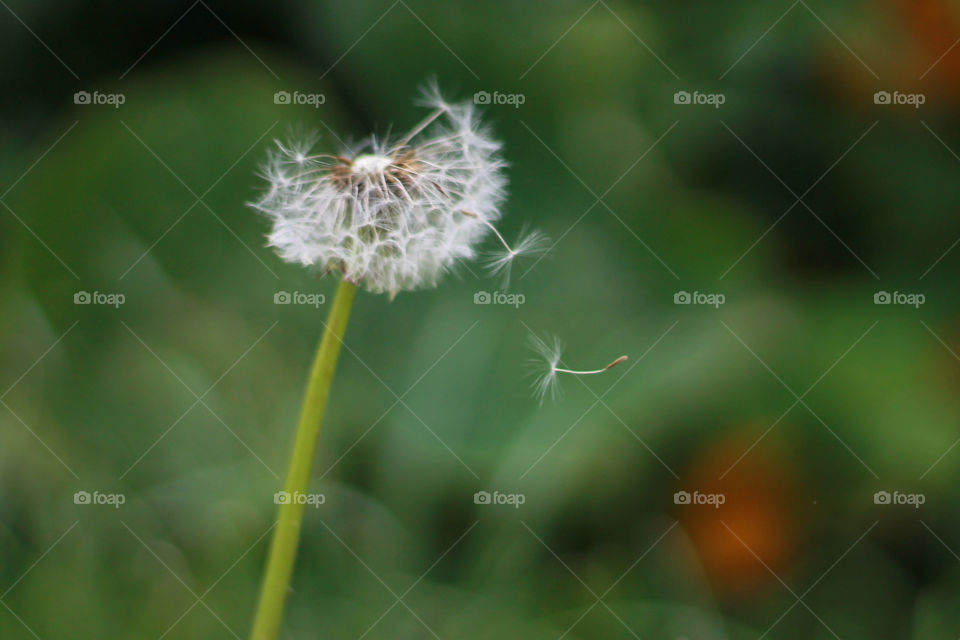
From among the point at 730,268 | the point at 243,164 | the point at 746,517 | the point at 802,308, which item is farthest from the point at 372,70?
the point at 746,517

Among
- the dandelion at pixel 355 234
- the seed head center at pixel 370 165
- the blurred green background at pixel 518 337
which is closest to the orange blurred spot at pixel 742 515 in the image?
the blurred green background at pixel 518 337

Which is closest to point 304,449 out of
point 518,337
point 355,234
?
point 355,234

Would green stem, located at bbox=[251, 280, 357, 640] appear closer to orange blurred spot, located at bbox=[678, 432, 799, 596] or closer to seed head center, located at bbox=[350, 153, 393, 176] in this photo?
seed head center, located at bbox=[350, 153, 393, 176]

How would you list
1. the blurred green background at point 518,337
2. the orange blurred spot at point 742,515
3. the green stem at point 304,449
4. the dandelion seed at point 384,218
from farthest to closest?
the orange blurred spot at point 742,515
the blurred green background at point 518,337
the dandelion seed at point 384,218
the green stem at point 304,449

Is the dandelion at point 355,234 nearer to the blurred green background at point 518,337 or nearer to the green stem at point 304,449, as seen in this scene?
the green stem at point 304,449

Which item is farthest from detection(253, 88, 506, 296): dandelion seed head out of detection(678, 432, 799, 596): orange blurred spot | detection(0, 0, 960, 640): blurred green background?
detection(678, 432, 799, 596): orange blurred spot

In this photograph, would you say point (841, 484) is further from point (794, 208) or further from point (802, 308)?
point (794, 208)
